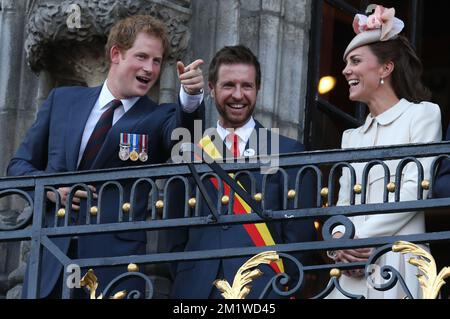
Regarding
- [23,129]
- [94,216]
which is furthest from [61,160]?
[23,129]

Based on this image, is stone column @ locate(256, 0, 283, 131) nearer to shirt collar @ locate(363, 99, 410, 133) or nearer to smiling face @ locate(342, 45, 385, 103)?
smiling face @ locate(342, 45, 385, 103)

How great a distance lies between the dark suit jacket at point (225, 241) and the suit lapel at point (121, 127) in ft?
1.53

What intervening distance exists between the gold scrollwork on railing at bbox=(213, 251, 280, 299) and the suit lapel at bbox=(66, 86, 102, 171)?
1.32 meters

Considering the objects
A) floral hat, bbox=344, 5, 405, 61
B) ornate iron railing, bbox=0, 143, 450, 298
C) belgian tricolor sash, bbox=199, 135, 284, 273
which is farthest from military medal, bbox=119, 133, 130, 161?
floral hat, bbox=344, 5, 405, 61

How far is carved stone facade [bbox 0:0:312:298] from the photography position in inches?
411

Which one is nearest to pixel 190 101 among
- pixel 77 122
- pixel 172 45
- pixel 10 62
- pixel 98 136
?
pixel 98 136

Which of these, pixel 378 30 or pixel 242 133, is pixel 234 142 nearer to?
pixel 242 133

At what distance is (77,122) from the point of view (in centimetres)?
955

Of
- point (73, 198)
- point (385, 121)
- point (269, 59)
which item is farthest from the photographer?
point (269, 59)

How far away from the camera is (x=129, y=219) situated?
870 centimetres

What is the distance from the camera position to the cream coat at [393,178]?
888cm

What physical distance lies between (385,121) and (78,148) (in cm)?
141

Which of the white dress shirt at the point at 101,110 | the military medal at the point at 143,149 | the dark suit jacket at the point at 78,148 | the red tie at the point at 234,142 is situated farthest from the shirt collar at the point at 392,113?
the white dress shirt at the point at 101,110

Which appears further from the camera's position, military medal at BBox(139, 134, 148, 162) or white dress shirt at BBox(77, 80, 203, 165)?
white dress shirt at BBox(77, 80, 203, 165)
